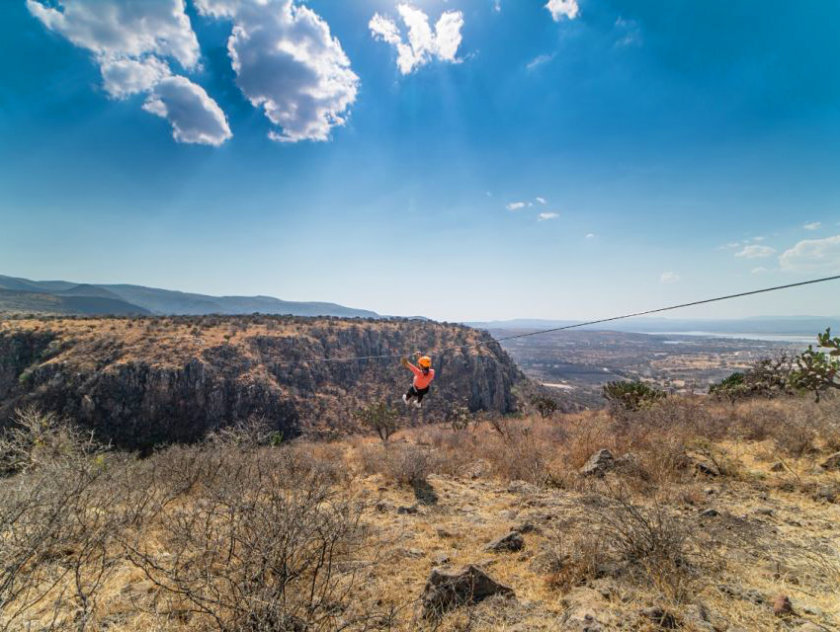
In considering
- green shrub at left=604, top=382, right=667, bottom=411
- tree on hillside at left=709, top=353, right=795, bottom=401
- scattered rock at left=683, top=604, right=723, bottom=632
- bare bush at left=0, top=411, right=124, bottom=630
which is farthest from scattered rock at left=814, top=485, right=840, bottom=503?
tree on hillside at left=709, top=353, right=795, bottom=401

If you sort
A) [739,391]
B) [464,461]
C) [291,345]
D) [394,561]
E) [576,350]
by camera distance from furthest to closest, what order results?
[576,350] → [291,345] → [739,391] → [464,461] → [394,561]

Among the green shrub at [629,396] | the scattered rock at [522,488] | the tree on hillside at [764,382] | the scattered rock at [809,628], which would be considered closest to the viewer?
→ the scattered rock at [809,628]

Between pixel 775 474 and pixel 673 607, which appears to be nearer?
pixel 673 607

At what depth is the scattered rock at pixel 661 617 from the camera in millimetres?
3500

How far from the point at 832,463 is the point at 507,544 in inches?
301

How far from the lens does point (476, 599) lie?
13.6 feet

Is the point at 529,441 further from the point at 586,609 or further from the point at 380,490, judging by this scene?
the point at 586,609

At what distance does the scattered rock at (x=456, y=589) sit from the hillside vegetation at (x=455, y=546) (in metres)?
0.02

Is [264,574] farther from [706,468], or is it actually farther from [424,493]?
[706,468]

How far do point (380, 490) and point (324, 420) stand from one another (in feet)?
120

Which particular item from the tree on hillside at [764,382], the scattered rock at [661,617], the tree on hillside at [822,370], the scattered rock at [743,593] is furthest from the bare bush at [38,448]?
the tree on hillside at [764,382]

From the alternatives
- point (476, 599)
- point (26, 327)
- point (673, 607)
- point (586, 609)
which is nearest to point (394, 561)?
point (476, 599)

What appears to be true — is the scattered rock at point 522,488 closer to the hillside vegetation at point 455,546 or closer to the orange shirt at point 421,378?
the hillside vegetation at point 455,546

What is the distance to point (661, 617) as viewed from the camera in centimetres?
356
